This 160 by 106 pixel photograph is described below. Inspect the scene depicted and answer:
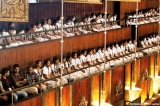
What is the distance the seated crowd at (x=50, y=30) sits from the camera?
7.91 metres

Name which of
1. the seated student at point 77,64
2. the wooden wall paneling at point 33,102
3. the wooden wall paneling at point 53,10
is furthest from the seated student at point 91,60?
the wooden wall paneling at point 33,102

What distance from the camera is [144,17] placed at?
13.0 m

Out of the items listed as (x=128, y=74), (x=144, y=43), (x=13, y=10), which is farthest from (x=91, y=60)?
(x=13, y=10)

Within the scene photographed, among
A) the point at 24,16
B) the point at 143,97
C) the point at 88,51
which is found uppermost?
the point at 24,16

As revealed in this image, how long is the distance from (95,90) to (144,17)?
499 centimetres

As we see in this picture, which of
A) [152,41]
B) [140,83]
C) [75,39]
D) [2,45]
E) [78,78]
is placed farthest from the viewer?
[152,41]

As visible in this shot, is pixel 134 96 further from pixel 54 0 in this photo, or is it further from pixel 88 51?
→ pixel 54 0

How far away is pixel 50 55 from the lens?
29.2 ft

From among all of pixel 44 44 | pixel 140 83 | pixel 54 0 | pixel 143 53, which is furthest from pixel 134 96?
pixel 54 0

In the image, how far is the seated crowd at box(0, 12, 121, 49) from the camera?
7.91m

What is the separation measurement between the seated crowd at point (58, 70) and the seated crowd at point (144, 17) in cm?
149

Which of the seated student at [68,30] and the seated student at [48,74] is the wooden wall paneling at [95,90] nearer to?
the seated student at [48,74]

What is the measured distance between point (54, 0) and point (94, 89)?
3.55m

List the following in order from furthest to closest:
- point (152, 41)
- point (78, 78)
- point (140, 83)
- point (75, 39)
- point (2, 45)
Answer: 1. point (152, 41)
2. point (140, 83)
3. point (75, 39)
4. point (78, 78)
5. point (2, 45)
